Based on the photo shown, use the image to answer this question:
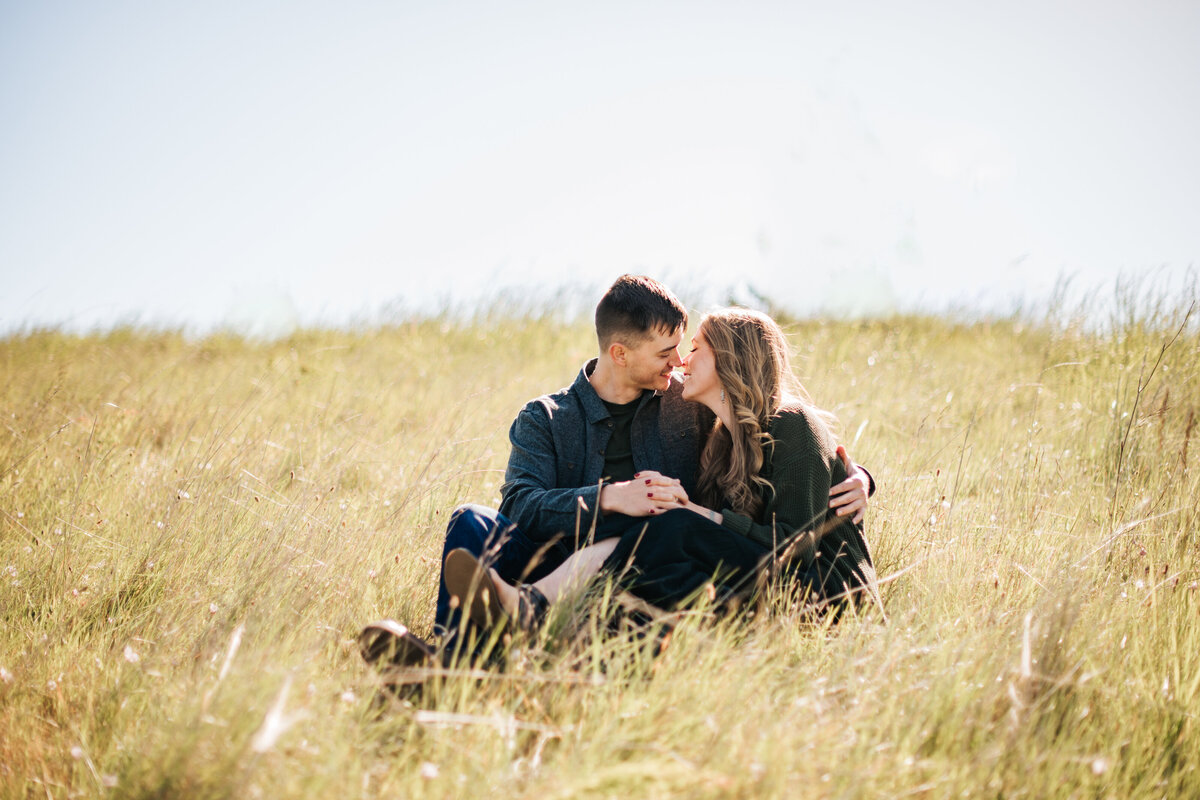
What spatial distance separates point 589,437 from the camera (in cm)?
333

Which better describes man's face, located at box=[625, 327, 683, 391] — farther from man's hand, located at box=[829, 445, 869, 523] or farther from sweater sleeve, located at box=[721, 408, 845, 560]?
man's hand, located at box=[829, 445, 869, 523]

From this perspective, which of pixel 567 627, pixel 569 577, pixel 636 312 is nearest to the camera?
pixel 567 627

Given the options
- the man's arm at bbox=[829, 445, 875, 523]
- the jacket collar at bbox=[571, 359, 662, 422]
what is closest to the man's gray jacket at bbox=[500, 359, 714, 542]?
the jacket collar at bbox=[571, 359, 662, 422]

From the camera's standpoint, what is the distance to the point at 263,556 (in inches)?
115

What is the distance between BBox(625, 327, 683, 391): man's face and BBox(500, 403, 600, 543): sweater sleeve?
44 centimetres

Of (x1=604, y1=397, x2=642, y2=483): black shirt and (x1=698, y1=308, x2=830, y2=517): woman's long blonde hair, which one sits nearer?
(x1=698, y1=308, x2=830, y2=517): woman's long blonde hair

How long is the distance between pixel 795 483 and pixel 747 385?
42 centimetres

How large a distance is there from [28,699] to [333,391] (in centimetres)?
350

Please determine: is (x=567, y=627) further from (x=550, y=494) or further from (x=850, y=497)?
(x=850, y=497)

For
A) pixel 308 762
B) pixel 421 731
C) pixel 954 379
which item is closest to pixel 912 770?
pixel 421 731

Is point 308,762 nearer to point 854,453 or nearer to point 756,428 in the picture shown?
point 756,428

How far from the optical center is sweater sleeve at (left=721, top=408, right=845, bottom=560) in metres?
2.75

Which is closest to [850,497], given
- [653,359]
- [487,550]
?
[653,359]

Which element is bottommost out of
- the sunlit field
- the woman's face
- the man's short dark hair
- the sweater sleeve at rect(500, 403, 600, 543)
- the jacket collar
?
the sunlit field
